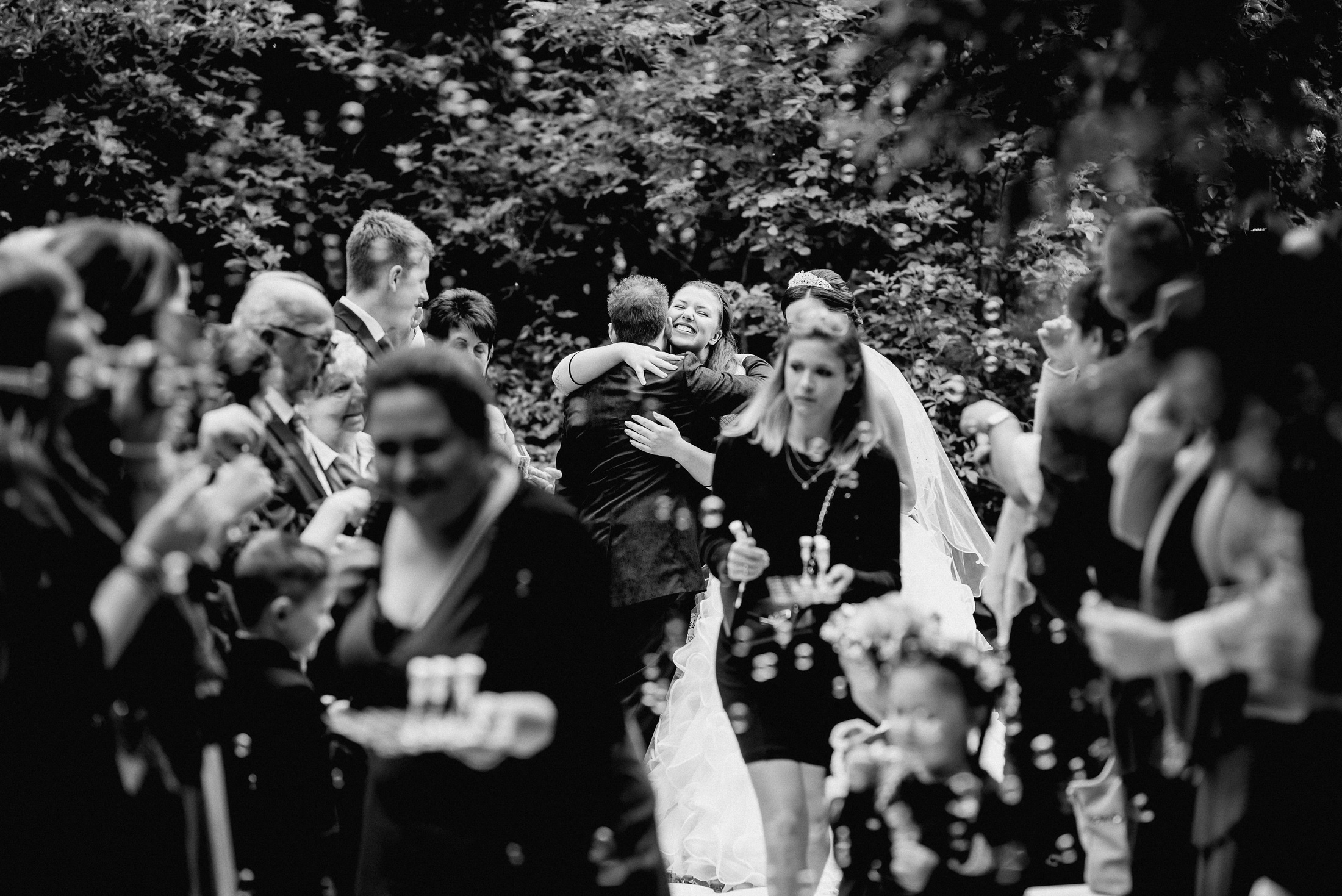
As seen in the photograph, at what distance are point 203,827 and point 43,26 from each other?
22.9 ft

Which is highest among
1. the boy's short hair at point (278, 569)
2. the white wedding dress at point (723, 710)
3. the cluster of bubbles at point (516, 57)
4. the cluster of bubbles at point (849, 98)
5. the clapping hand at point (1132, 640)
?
the clapping hand at point (1132, 640)

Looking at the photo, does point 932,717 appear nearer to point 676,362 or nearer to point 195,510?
point 195,510

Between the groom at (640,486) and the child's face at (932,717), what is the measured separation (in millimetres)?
2900

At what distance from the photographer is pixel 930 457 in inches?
257

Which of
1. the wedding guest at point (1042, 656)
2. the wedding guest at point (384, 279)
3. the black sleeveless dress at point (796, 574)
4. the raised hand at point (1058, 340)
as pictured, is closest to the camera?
the wedding guest at point (1042, 656)

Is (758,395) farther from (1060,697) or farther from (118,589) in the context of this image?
(118,589)

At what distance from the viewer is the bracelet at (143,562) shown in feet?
8.59

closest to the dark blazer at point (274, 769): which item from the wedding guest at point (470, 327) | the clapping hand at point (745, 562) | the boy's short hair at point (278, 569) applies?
the boy's short hair at point (278, 569)

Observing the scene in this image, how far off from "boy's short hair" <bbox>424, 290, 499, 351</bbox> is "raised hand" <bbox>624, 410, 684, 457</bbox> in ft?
2.71

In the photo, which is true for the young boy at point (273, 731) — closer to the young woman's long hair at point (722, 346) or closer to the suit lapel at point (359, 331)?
the suit lapel at point (359, 331)

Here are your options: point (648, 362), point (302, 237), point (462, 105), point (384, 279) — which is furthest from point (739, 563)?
point (462, 105)

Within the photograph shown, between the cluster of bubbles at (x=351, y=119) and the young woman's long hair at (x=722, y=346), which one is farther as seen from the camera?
the cluster of bubbles at (x=351, y=119)

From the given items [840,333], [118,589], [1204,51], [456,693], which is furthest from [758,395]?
[118,589]

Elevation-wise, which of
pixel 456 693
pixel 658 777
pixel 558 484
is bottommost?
pixel 658 777
